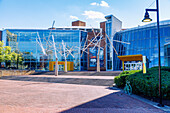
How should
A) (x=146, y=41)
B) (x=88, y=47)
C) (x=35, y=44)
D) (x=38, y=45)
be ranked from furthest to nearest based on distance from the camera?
(x=35, y=44) < (x=38, y=45) < (x=88, y=47) < (x=146, y=41)

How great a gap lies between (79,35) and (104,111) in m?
48.9

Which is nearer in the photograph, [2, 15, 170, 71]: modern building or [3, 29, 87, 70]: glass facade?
[2, 15, 170, 71]: modern building

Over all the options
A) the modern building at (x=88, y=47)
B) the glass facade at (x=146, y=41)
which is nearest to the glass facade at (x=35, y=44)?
the modern building at (x=88, y=47)

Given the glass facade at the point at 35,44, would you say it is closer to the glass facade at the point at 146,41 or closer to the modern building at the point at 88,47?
the modern building at the point at 88,47

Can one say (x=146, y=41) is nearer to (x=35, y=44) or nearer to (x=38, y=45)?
(x=38, y=45)

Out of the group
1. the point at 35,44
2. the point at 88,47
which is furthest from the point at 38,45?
the point at 88,47

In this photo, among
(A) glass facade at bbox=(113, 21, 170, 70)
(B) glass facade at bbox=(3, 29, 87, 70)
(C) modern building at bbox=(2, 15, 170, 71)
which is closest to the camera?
(A) glass facade at bbox=(113, 21, 170, 70)

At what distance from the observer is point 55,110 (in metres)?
7.86

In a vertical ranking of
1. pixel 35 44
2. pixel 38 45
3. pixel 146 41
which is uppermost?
pixel 35 44

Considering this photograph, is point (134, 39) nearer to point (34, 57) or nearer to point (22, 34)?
point (34, 57)

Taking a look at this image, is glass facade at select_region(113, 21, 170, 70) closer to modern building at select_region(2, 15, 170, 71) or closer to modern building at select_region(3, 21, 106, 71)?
modern building at select_region(2, 15, 170, 71)

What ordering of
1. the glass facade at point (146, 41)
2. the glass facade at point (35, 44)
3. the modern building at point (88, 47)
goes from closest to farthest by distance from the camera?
the glass facade at point (146, 41), the modern building at point (88, 47), the glass facade at point (35, 44)

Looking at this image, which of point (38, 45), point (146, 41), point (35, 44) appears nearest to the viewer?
point (146, 41)

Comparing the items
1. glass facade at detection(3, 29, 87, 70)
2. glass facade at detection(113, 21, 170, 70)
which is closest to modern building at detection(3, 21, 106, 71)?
glass facade at detection(3, 29, 87, 70)
